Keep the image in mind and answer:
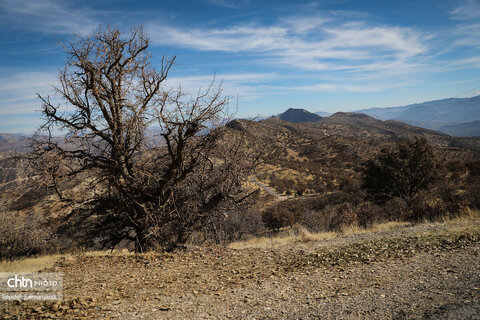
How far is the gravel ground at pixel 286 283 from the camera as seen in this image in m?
3.81

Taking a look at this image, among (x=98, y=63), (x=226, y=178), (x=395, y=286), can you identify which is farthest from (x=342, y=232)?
(x=98, y=63)

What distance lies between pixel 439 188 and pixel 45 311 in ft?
76.0

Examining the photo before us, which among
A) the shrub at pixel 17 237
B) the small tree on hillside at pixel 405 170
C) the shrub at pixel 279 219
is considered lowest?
the shrub at pixel 279 219

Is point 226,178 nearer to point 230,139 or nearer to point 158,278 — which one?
point 230,139

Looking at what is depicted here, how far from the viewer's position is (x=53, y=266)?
6.41 metres

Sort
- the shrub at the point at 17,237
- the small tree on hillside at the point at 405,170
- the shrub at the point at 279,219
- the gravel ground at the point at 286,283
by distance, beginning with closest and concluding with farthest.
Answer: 1. the gravel ground at the point at 286,283
2. the shrub at the point at 17,237
3. the small tree on hillside at the point at 405,170
4. the shrub at the point at 279,219

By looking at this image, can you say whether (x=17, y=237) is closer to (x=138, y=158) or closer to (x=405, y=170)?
(x=138, y=158)

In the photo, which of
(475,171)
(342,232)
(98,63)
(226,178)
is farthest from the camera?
(475,171)

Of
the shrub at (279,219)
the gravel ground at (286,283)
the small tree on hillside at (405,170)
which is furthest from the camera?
the shrub at (279,219)

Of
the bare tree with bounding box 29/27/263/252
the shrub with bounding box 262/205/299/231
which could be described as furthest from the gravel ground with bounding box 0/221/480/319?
the shrub with bounding box 262/205/299/231

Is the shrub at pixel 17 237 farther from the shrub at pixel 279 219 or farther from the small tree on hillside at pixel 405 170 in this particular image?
the small tree on hillside at pixel 405 170

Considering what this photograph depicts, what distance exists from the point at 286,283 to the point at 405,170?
2135 centimetres

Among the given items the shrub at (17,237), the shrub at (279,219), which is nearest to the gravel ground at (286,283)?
the shrub at (17,237)

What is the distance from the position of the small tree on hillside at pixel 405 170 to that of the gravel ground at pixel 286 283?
53.1 ft
